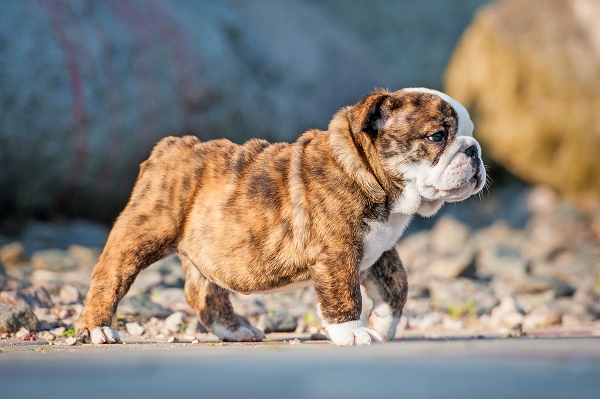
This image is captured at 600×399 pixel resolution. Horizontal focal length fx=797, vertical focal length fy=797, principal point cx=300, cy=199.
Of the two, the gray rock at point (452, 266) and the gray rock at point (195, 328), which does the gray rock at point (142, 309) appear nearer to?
the gray rock at point (195, 328)

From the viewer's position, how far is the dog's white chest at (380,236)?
13.5ft

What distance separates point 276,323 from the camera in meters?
5.41

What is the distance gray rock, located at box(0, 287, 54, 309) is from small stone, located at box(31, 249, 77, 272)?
1.77 m

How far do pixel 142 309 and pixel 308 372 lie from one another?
114 inches

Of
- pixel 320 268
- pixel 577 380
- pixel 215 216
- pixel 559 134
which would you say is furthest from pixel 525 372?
pixel 559 134

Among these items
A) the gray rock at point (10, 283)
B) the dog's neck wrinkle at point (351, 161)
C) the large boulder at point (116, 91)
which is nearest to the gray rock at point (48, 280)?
the gray rock at point (10, 283)

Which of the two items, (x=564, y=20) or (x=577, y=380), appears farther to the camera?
(x=564, y=20)

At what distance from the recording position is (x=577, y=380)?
2.58 m

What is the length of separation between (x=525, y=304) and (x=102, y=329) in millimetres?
3788

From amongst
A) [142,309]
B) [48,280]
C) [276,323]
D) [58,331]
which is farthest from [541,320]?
[48,280]

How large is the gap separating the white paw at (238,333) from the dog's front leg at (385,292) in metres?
0.76

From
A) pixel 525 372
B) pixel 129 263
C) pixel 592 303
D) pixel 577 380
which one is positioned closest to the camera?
pixel 577 380

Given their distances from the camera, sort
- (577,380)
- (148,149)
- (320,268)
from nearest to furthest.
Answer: (577,380), (320,268), (148,149)

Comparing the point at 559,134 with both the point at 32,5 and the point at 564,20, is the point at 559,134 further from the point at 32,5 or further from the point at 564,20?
the point at 32,5
